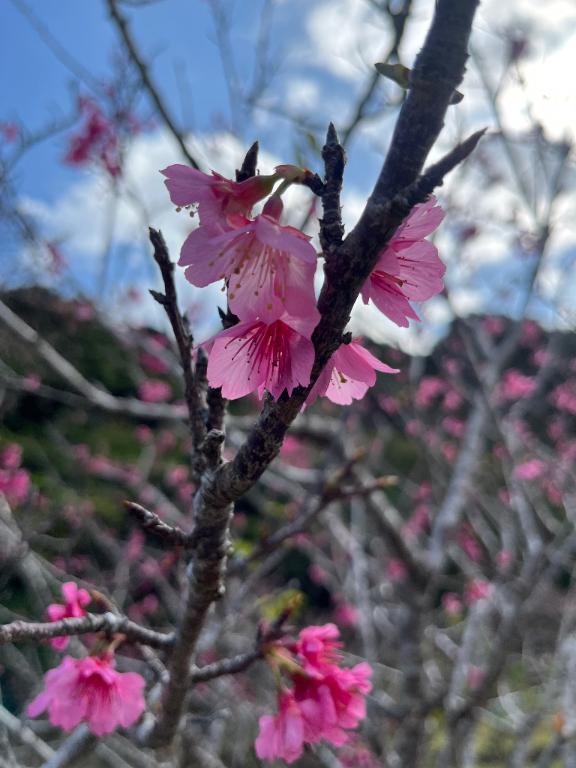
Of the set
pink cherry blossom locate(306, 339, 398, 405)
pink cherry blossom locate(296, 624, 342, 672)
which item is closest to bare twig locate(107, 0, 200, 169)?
pink cherry blossom locate(306, 339, 398, 405)

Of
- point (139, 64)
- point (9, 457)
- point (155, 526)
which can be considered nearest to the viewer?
point (155, 526)

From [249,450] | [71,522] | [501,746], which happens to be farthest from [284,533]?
[501,746]

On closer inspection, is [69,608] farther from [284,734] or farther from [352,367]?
[352,367]

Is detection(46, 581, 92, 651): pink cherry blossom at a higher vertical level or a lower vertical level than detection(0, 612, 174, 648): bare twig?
higher

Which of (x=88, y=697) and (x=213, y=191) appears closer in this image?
(x=213, y=191)

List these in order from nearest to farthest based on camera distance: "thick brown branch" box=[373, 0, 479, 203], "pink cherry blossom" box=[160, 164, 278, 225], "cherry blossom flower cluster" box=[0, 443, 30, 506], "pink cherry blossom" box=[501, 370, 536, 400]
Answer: "thick brown branch" box=[373, 0, 479, 203] → "pink cherry blossom" box=[160, 164, 278, 225] → "cherry blossom flower cluster" box=[0, 443, 30, 506] → "pink cherry blossom" box=[501, 370, 536, 400]

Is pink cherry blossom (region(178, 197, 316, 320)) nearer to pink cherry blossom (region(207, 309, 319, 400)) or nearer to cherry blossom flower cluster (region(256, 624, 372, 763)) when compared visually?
pink cherry blossom (region(207, 309, 319, 400))

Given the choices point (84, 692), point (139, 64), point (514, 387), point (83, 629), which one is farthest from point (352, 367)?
point (514, 387)
